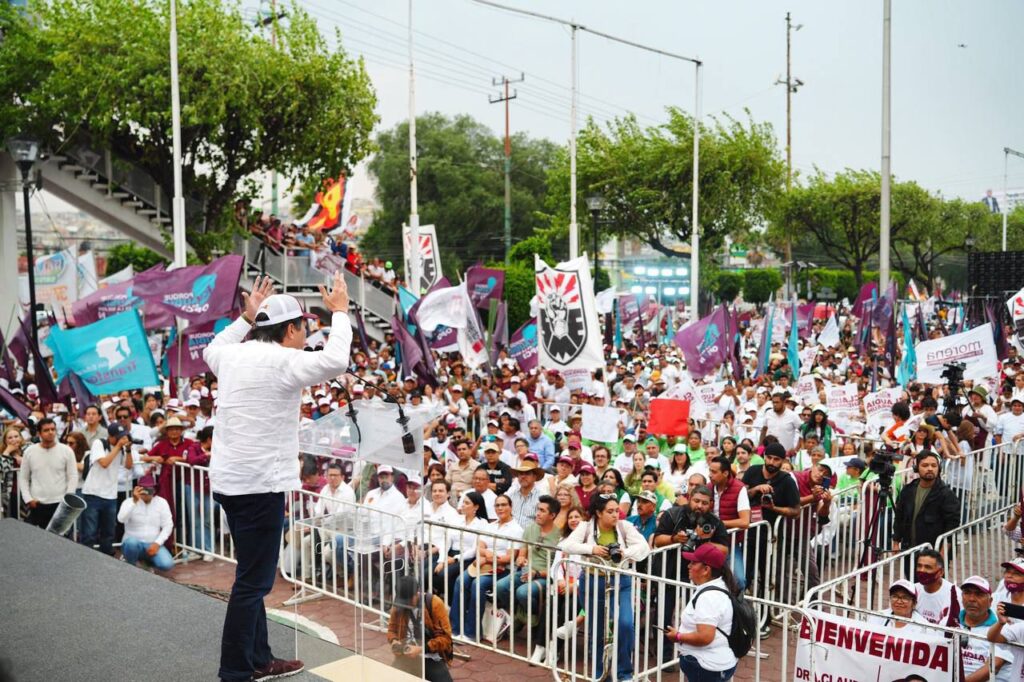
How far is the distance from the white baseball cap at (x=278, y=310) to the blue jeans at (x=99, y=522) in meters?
6.46

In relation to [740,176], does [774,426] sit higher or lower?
lower

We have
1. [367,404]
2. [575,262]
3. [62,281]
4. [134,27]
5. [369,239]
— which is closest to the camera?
[367,404]

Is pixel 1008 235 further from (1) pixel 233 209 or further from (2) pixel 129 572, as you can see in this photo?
(2) pixel 129 572

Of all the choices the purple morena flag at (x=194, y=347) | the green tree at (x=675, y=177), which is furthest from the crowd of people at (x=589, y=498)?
the green tree at (x=675, y=177)

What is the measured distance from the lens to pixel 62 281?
1967 centimetres

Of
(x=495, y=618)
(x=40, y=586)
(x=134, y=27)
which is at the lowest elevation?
(x=495, y=618)

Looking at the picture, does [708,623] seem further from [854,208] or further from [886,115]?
[854,208]

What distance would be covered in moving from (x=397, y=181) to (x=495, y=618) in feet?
202

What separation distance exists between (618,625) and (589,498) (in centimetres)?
201

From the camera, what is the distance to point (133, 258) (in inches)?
2218

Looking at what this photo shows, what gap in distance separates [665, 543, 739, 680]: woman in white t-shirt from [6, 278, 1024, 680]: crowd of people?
0.04ft

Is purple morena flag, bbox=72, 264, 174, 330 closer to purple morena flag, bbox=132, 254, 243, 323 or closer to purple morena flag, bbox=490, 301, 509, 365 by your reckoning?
purple morena flag, bbox=132, 254, 243, 323

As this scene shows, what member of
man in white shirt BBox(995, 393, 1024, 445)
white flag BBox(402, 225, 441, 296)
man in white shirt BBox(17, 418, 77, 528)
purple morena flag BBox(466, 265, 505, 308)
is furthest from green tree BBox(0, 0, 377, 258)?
man in white shirt BBox(995, 393, 1024, 445)

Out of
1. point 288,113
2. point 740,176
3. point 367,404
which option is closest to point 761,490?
point 367,404
